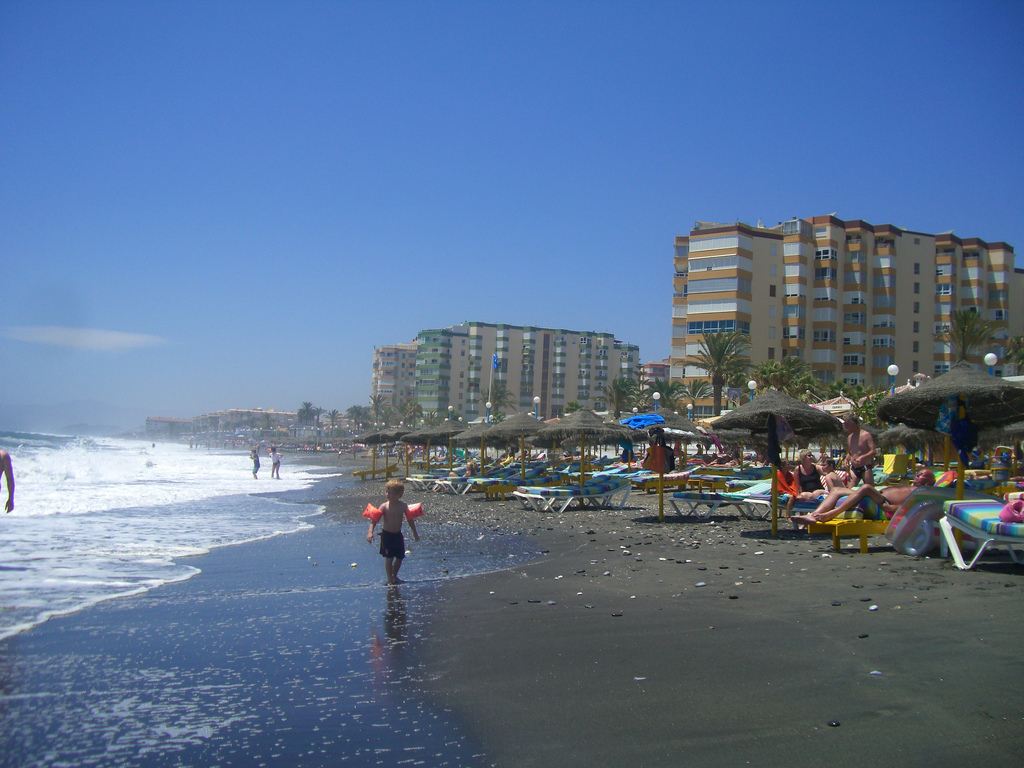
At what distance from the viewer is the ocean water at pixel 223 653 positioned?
4.25 meters

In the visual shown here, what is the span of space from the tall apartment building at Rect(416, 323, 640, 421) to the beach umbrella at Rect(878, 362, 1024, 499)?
103 m

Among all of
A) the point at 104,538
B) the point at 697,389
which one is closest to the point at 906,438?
the point at 104,538

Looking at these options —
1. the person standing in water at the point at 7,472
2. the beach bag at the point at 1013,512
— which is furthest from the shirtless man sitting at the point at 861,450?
the person standing in water at the point at 7,472

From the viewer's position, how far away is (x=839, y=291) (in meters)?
61.8

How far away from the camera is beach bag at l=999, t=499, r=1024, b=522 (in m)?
7.54

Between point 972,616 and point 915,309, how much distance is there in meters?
67.3

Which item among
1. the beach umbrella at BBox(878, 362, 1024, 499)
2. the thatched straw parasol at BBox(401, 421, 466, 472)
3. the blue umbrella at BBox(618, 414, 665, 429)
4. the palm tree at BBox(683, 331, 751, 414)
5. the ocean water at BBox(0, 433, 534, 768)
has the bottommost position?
the ocean water at BBox(0, 433, 534, 768)

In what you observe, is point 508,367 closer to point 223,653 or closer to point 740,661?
point 223,653

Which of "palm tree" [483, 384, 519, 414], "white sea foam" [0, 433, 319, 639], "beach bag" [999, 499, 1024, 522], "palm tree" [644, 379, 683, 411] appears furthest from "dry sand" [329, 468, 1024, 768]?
"palm tree" [483, 384, 519, 414]

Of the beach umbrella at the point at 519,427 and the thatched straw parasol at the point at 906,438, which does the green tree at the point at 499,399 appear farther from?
the thatched straw parasol at the point at 906,438

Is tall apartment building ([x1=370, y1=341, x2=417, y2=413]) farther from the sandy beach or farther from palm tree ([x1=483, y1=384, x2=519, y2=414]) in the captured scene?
the sandy beach

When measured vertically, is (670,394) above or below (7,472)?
above

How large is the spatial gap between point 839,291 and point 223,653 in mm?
64329

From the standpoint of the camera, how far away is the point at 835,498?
10578 mm
